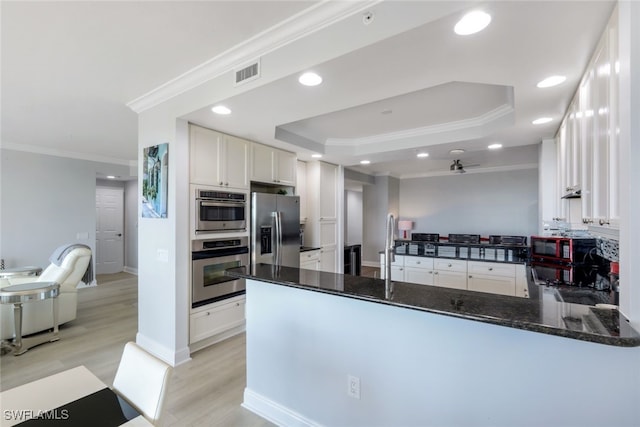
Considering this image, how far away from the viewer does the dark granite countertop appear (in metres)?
1.02

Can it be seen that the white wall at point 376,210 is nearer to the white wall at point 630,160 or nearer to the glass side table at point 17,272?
the white wall at point 630,160

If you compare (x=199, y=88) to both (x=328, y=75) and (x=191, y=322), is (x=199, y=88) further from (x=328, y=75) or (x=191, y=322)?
(x=191, y=322)

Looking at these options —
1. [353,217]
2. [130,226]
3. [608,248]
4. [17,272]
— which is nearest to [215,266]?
[17,272]

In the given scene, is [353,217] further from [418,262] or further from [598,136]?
[598,136]

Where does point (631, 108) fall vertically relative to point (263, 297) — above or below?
above

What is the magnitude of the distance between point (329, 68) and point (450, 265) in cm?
348

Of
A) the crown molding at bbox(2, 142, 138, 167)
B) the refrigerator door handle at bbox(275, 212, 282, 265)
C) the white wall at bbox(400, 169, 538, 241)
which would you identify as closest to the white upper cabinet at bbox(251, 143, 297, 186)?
the refrigerator door handle at bbox(275, 212, 282, 265)

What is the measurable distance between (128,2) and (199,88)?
2.87 ft

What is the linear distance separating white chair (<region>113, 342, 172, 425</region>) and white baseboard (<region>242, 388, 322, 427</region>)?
1.08 m

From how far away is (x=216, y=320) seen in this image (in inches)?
129

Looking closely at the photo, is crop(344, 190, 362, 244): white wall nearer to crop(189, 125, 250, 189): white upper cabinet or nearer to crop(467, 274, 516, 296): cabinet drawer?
crop(467, 274, 516, 296): cabinet drawer

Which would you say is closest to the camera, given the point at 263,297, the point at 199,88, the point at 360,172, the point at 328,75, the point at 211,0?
the point at 211,0

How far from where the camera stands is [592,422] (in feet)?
3.66

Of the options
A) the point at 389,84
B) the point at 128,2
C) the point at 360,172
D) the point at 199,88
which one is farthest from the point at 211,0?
the point at 360,172
